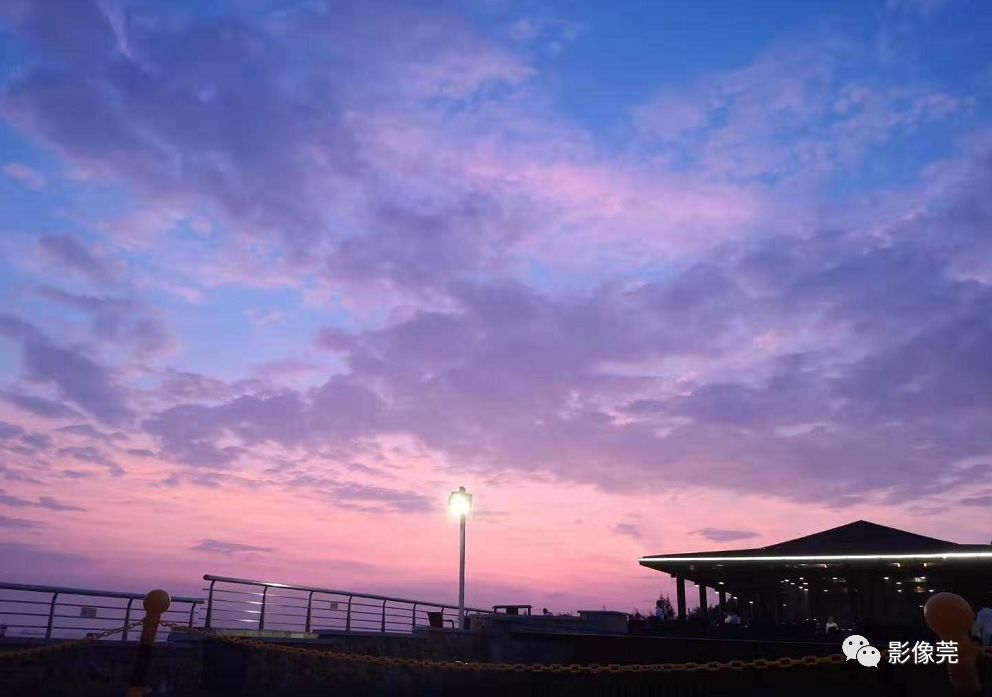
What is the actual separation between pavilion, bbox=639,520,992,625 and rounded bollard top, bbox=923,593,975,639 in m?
20.1

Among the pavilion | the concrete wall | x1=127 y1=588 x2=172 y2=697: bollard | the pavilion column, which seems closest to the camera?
x1=127 y1=588 x2=172 y2=697: bollard

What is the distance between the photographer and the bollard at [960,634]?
4633mm

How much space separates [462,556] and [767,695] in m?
9.25

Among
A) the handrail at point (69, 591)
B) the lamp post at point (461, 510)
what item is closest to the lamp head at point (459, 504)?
A: the lamp post at point (461, 510)

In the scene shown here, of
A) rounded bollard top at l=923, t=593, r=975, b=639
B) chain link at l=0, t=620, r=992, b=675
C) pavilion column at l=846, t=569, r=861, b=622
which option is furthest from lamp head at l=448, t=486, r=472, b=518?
rounded bollard top at l=923, t=593, r=975, b=639

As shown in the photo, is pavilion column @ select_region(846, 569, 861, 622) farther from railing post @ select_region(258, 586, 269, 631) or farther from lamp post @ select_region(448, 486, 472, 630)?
railing post @ select_region(258, 586, 269, 631)

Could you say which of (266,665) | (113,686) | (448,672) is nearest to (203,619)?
(266,665)

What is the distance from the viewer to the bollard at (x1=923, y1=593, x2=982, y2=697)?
4633 mm

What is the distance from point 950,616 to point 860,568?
23784mm

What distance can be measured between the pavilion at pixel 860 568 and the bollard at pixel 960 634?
20.0 meters

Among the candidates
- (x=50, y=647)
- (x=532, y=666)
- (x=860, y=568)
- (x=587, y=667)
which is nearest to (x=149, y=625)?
(x=50, y=647)

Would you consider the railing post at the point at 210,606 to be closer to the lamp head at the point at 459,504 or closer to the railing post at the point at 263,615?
the railing post at the point at 263,615

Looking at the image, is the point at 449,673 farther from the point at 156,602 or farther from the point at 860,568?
the point at 860,568

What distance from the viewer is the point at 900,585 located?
100 feet
